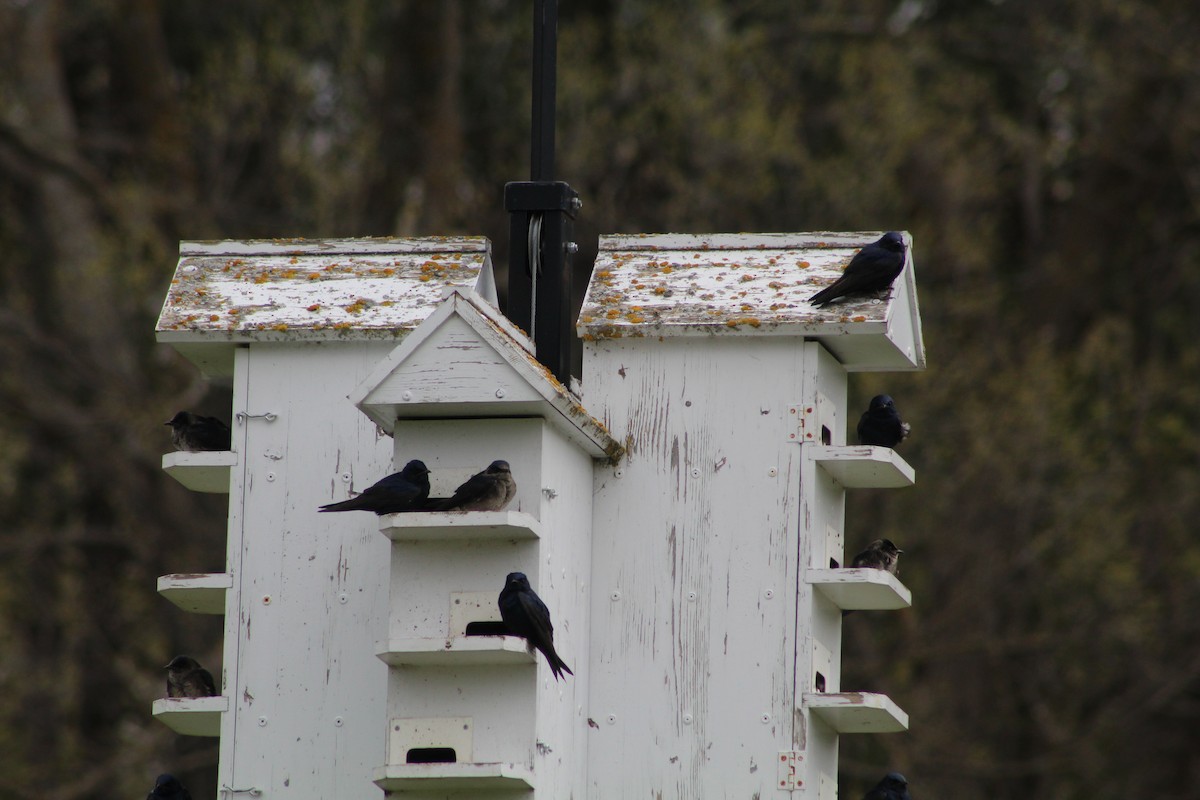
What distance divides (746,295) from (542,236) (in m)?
0.65

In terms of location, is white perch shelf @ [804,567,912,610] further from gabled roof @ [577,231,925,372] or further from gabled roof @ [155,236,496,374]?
gabled roof @ [155,236,496,374]

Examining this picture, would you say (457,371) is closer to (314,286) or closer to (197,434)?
(314,286)

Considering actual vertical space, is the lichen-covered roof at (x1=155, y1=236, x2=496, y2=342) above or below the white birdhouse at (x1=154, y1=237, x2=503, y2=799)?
above

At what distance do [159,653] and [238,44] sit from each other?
15.1ft

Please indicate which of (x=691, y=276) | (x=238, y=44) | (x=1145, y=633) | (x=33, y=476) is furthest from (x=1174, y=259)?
(x=691, y=276)

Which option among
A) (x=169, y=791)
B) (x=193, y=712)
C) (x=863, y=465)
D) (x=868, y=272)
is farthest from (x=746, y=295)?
(x=169, y=791)

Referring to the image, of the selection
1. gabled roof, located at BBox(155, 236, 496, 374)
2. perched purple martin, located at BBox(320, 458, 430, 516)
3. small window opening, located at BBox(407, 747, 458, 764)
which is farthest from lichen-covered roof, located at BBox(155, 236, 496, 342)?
small window opening, located at BBox(407, 747, 458, 764)

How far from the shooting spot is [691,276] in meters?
7.44

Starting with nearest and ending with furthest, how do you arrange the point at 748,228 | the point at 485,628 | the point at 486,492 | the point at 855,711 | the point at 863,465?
the point at 486,492 < the point at 485,628 < the point at 855,711 < the point at 863,465 < the point at 748,228

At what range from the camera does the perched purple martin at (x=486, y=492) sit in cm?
650

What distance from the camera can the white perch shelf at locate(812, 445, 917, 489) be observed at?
7.03 meters

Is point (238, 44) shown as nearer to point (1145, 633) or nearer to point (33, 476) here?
point (33, 476)

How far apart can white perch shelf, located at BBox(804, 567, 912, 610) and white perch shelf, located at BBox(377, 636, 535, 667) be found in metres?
0.99

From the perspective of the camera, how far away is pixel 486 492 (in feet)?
21.4
